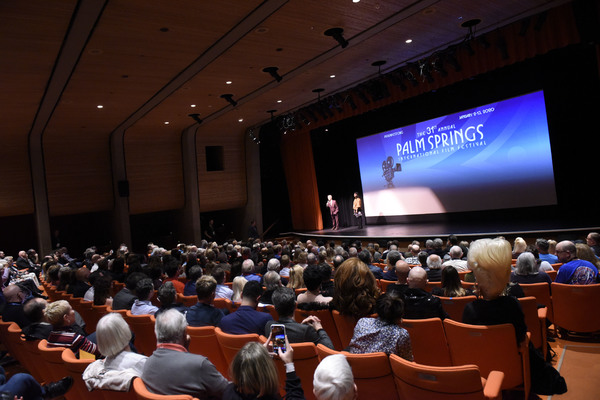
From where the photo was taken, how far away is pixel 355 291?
9.83 ft

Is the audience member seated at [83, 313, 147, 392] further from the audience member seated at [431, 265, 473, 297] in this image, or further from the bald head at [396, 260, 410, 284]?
the audience member seated at [431, 265, 473, 297]

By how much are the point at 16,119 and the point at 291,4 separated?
28.0 ft

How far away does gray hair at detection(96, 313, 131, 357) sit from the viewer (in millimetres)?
2543

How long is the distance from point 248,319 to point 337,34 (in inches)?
226

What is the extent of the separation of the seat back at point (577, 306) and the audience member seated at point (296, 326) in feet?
8.55

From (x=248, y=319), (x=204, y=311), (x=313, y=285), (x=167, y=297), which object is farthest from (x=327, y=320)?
(x=167, y=297)

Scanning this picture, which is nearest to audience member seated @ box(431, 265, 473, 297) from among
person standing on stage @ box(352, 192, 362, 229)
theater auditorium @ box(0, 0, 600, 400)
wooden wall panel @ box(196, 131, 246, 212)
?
theater auditorium @ box(0, 0, 600, 400)

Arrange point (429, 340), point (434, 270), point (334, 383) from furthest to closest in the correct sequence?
point (434, 270)
point (429, 340)
point (334, 383)

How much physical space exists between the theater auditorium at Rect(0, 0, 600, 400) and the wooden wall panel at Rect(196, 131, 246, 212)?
0.30 ft

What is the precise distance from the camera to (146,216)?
17969 millimetres

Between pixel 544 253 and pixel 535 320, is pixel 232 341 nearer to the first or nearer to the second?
pixel 535 320

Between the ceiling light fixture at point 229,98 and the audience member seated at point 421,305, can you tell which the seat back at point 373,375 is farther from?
the ceiling light fixture at point 229,98

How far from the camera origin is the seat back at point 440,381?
2.06 meters

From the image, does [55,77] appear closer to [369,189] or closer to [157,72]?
[157,72]
